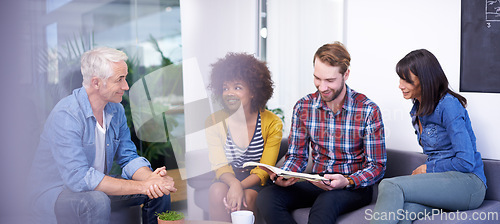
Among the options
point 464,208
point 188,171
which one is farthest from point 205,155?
point 464,208

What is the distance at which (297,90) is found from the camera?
3691mm

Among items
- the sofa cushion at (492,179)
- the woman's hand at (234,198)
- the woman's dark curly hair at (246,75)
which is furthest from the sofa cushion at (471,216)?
the woman's dark curly hair at (246,75)

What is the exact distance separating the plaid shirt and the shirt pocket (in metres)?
0.21

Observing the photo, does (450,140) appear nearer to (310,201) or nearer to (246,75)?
(310,201)

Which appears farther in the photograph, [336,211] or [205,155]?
[205,155]

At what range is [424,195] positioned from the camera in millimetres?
2059

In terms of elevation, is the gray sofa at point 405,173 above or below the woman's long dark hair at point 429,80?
below

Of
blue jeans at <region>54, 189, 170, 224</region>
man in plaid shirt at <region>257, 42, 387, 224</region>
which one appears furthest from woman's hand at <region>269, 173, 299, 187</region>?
blue jeans at <region>54, 189, 170, 224</region>

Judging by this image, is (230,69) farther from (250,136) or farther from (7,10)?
(7,10)

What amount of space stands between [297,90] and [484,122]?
148 centimetres

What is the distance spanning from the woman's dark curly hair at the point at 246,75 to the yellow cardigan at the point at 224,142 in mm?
120

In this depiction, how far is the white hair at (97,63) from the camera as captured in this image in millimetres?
2193

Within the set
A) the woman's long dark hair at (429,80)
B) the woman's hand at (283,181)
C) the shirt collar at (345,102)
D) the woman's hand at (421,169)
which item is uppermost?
the woman's long dark hair at (429,80)

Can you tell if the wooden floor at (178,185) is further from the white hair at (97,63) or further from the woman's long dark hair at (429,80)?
the woman's long dark hair at (429,80)
